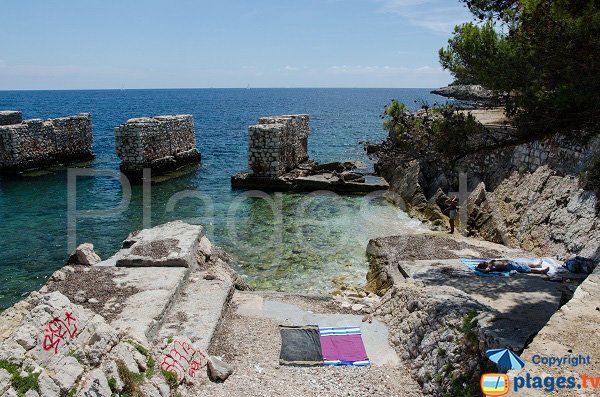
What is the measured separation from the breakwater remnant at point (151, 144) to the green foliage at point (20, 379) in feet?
86.1

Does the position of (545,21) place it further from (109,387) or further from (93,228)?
(93,228)

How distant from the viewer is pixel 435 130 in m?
10.3

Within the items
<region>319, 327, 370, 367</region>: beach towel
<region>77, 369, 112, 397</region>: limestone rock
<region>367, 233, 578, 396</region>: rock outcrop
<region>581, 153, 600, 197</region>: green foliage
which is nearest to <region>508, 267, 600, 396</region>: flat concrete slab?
<region>367, 233, 578, 396</region>: rock outcrop

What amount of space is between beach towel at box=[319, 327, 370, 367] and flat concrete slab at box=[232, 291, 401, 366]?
203mm

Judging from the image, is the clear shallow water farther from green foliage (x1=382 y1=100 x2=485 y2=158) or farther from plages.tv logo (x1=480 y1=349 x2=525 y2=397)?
plages.tv logo (x1=480 y1=349 x2=525 y2=397)

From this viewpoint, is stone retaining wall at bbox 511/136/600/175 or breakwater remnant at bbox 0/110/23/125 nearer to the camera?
stone retaining wall at bbox 511/136/600/175

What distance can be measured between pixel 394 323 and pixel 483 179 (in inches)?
520

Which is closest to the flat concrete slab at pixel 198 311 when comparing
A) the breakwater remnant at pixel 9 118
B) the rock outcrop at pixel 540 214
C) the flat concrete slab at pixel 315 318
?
the flat concrete slab at pixel 315 318

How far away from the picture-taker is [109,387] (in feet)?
21.3

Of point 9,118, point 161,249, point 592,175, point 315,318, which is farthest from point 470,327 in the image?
point 9,118

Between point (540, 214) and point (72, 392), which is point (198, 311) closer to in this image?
point (72, 392)

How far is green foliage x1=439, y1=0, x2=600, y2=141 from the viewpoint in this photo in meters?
7.61

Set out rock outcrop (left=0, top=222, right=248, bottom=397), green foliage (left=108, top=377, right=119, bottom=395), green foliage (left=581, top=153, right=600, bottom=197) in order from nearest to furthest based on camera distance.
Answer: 1. rock outcrop (left=0, top=222, right=248, bottom=397)
2. green foliage (left=108, top=377, right=119, bottom=395)
3. green foliage (left=581, top=153, right=600, bottom=197)

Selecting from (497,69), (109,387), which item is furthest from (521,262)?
(109,387)
